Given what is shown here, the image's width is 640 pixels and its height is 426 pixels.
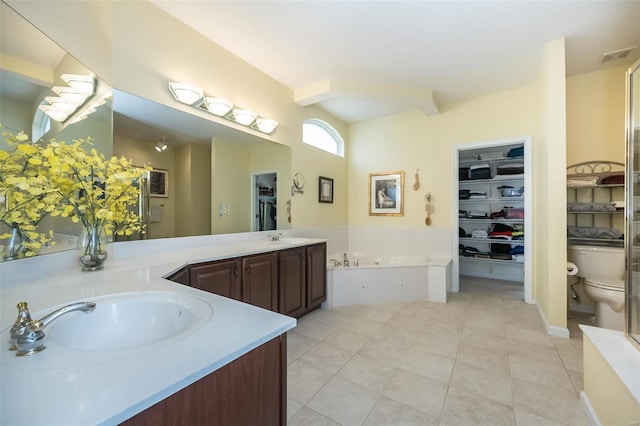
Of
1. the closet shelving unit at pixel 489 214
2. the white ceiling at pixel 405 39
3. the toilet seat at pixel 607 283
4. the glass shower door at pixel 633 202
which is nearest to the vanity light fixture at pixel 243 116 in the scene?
the white ceiling at pixel 405 39

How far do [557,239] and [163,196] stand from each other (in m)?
3.46

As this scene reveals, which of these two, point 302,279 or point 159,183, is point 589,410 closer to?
A: point 302,279

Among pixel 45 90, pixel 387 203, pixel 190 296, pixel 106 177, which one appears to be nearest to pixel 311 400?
pixel 190 296

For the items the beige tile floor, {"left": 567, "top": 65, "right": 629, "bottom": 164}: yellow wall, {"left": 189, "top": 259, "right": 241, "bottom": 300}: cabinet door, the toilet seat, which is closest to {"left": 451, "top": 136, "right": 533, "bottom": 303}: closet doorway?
{"left": 567, "top": 65, "right": 629, "bottom": 164}: yellow wall

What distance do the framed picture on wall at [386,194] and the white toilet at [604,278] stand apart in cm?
208

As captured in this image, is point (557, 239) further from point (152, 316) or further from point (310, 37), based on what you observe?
point (152, 316)

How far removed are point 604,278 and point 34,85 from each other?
436 centimetres

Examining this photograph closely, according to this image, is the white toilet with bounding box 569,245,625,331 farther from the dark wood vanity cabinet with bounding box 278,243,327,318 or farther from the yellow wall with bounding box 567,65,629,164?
the dark wood vanity cabinet with bounding box 278,243,327,318

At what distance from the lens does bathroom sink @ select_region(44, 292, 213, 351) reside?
2.88 ft

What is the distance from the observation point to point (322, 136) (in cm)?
414

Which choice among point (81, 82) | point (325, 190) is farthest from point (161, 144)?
point (325, 190)

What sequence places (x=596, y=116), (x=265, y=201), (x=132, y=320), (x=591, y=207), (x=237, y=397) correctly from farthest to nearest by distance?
1. (x=265, y=201)
2. (x=596, y=116)
3. (x=591, y=207)
4. (x=132, y=320)
5. (x=237, y=397)

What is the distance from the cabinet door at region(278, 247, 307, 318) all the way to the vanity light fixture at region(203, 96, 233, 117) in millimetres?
1443

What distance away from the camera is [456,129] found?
3.77 meters
